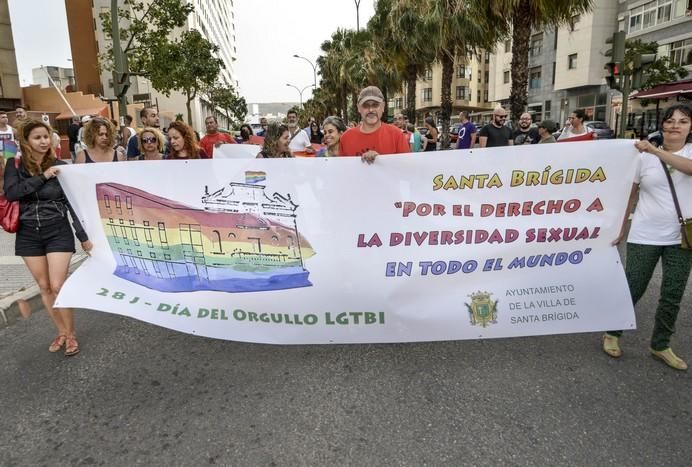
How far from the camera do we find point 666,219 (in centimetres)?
328

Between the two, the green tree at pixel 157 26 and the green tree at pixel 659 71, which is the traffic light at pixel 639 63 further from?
the green tree at pixel 659 71

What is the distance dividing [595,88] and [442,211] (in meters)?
49.0

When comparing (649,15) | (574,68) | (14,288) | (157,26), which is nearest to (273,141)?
(14,288)

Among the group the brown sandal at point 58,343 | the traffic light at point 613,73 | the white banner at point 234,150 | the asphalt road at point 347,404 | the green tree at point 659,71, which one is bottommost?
the asphalt road at point 347,404

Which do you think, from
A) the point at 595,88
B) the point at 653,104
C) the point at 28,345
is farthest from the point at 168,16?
the point at 595,88

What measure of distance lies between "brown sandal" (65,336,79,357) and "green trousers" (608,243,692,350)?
427 centimetres

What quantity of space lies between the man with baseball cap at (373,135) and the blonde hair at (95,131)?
2.09 meters

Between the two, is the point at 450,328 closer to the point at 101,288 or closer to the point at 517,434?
the point at 517,434

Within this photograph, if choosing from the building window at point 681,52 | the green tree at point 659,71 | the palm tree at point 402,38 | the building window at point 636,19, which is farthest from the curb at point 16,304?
the building window at point 636,19

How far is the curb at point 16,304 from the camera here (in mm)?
4625

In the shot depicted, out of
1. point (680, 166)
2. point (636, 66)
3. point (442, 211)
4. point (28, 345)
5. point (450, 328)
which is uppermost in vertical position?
point (636, 66)

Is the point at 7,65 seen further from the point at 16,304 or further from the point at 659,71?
the point at 659,71

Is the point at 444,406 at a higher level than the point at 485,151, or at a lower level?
lower

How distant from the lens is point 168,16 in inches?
684
